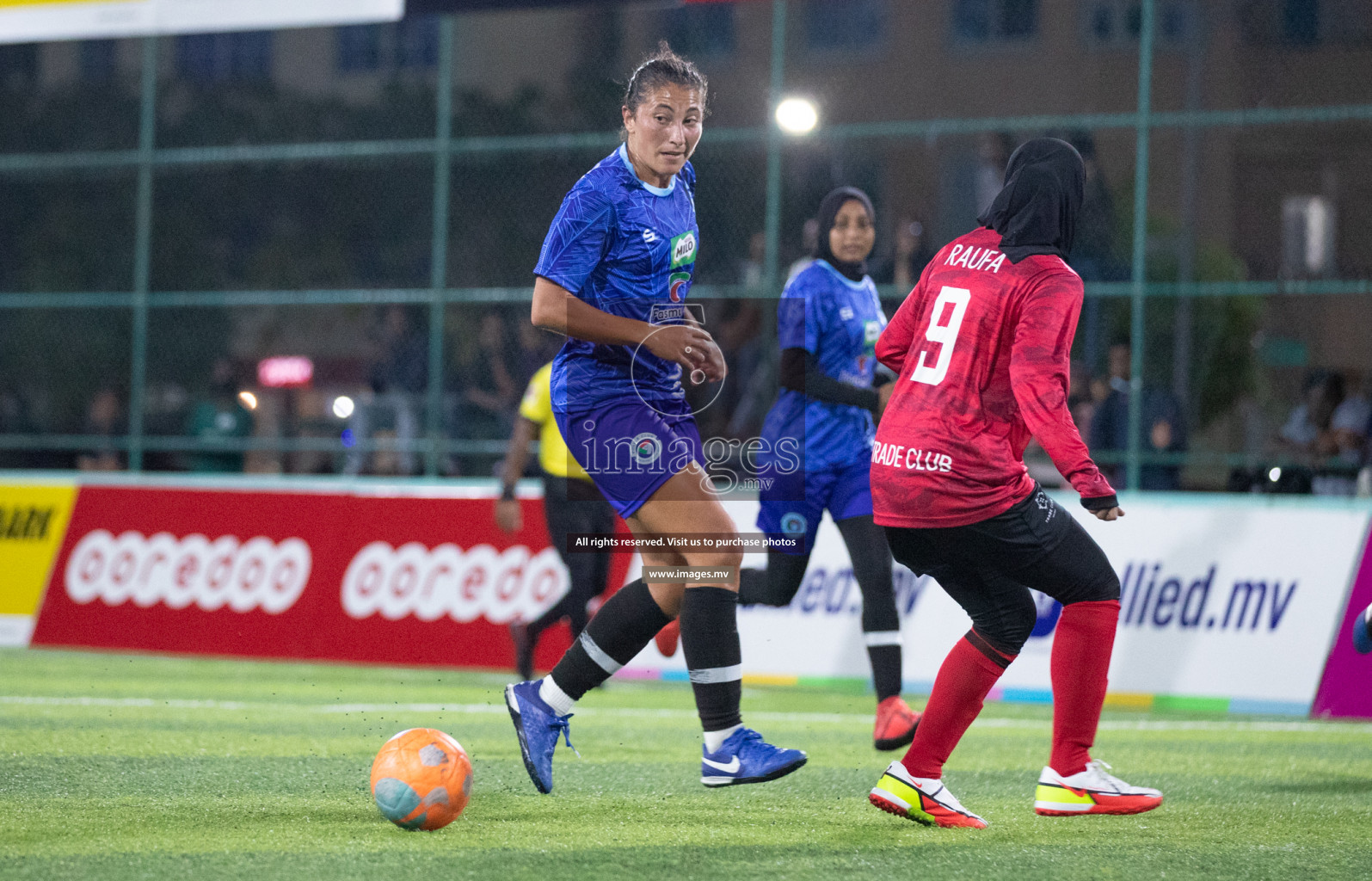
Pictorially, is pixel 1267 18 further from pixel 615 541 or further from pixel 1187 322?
pixel 615 541

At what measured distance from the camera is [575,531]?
994 centimetres

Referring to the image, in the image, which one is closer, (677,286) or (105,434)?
(677,286)

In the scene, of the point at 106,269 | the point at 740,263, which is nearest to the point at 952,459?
the point at 740,263

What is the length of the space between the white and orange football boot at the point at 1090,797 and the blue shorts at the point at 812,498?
6.75ft

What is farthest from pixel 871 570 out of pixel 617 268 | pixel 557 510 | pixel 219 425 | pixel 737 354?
pixel 219 425

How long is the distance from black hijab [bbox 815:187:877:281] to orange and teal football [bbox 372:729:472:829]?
3238 mm

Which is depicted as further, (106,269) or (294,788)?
→ (106,269)

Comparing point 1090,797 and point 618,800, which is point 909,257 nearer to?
point 618,800

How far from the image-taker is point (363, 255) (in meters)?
28.0

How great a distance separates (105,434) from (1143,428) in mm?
9730

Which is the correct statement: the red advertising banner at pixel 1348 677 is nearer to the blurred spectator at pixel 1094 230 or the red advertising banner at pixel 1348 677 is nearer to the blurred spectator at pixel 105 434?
the blurred spectator at pixel 1094 230

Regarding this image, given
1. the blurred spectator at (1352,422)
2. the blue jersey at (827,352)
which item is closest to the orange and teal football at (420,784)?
the blue jersey at (827,352)

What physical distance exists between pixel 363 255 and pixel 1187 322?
15556mm

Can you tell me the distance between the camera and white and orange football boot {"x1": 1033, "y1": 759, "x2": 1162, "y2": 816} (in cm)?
532
